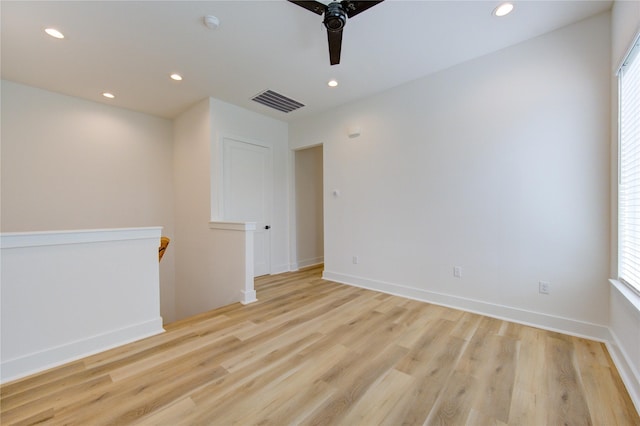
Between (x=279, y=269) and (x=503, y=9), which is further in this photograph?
(x=279, y=269)

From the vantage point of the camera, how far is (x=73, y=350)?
1.97m

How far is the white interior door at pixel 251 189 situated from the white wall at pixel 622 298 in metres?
4.17

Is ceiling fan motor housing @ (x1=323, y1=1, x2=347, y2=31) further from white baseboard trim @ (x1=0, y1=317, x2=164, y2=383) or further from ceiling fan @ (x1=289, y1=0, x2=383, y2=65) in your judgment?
white baseboard trim @ (x1=0, y1=317, x2=164, y2=383)

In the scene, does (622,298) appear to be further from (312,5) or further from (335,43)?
(312,5)

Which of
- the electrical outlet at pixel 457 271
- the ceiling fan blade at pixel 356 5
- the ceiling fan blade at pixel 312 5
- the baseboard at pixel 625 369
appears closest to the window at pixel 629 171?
the baseboard at pixel 625 369

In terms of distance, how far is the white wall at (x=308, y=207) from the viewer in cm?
509

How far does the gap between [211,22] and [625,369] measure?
417 cm

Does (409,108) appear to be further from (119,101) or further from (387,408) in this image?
(119,101)

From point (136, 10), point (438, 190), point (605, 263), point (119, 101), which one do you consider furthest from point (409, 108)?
point (119, 101)

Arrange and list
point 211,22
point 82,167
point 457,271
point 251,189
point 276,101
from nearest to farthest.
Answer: point 211,22, point 457,271, point 82,167, point 276,101, point 251,189

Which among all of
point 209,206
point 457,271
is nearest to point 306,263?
point 209,206

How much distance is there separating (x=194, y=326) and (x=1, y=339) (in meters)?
1.25

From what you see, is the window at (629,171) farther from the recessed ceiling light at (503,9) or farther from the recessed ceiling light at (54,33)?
the recessed ceiling light at (54,33)

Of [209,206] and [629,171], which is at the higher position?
[629,171]
